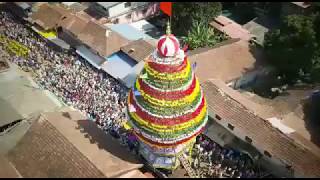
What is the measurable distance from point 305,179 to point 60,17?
2247 centimetres

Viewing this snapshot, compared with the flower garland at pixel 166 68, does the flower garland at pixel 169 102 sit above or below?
below


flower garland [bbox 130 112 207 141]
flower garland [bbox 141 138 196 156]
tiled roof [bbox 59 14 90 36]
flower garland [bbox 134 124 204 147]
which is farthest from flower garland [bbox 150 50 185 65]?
tiled roof [bbox 59 14 90 36]

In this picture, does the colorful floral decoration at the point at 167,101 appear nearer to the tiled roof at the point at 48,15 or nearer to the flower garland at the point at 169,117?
the flower garland at the point at 169,117

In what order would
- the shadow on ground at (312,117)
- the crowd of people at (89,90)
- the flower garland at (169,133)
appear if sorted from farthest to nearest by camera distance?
1. the shadow on ground at (312,117)
2. the crowd of people at (89,90)
3. the flower garland at (169,133)

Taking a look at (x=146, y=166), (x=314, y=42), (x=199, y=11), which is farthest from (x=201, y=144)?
(x=199, y=11)

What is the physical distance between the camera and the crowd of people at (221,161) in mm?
23969

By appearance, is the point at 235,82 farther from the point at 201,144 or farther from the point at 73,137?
the point at 73,137

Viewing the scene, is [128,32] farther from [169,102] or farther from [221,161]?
[169,102]

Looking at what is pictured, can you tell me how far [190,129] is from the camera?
73.4 feet

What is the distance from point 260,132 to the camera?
963 inches

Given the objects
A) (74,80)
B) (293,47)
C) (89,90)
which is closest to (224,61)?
(293,47)

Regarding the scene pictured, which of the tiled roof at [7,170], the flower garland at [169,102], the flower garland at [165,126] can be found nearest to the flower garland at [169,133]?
the flower garland at [165,126]

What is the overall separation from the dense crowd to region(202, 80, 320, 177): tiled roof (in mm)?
5904

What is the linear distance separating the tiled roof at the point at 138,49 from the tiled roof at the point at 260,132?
6.29m
